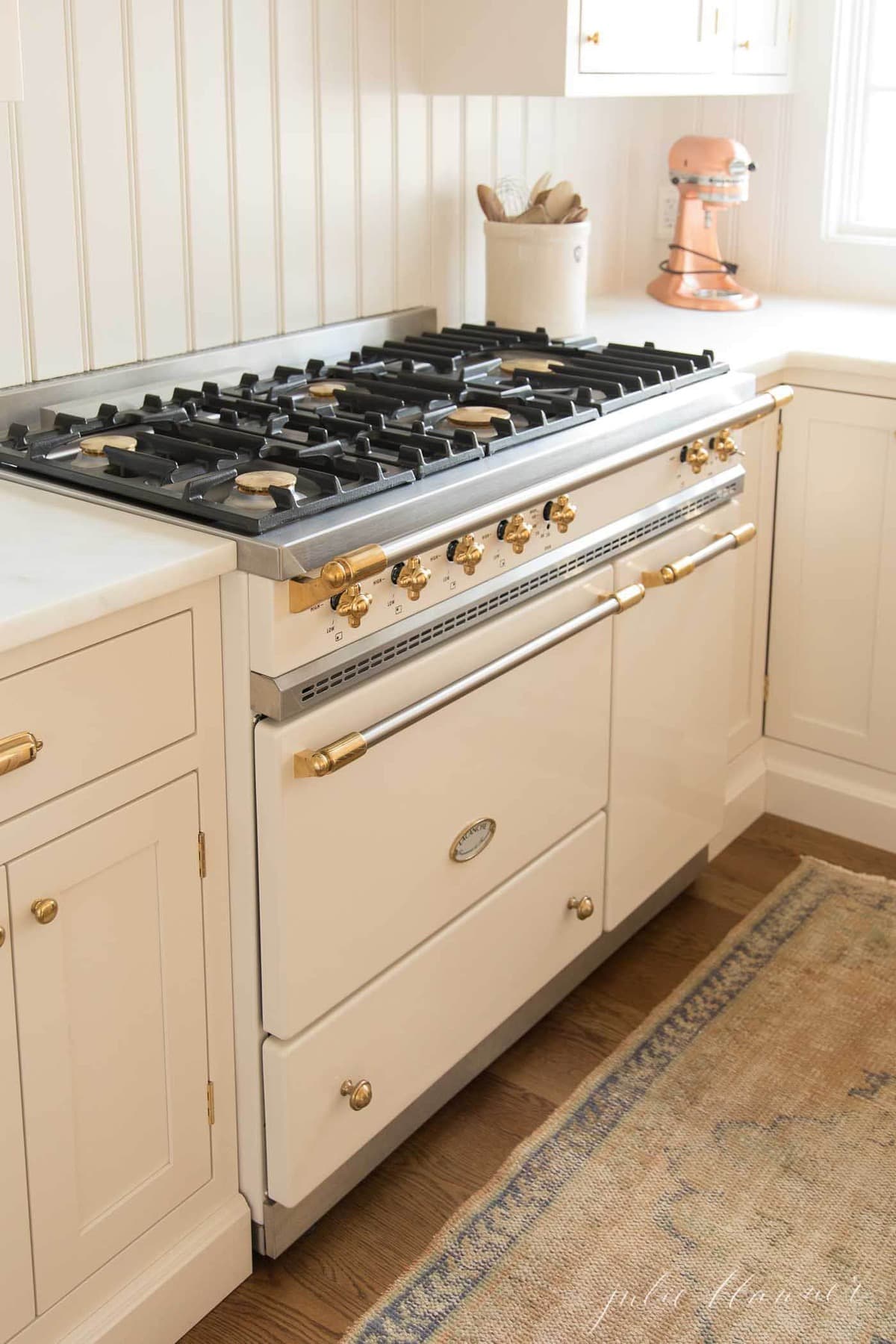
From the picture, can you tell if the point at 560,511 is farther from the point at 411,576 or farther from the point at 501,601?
the point at 411,576

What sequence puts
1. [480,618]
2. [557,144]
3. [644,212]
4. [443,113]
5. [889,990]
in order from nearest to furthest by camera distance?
[480,618], [889,990], [443,113], [557,144], [644,212]

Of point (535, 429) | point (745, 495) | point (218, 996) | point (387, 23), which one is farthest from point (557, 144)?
point (218, 996)

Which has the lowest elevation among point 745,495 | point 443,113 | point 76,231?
point 745,495

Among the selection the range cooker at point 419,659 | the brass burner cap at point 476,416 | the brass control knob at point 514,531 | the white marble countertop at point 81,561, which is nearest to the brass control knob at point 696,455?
the range cooker at point 419,659

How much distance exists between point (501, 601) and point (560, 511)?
15 cm

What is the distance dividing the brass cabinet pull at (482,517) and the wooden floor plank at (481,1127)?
0.84 meters

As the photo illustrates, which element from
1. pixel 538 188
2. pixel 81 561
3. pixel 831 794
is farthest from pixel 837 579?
pixel 81 561

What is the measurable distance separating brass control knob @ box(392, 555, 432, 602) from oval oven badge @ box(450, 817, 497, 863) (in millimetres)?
387

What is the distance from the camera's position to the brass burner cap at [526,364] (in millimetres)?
2344

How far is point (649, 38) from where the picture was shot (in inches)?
99.3

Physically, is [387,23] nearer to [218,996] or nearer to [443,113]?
[443,113]

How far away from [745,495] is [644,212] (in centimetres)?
92

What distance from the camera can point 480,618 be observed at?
6.09 feet

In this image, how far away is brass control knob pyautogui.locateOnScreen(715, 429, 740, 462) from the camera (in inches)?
91.5
